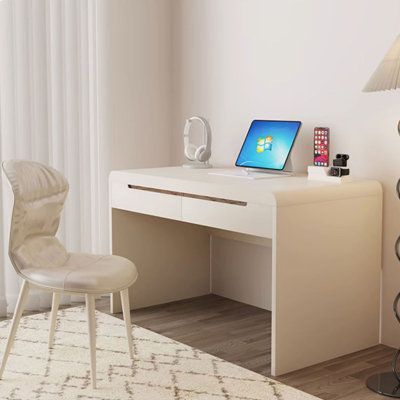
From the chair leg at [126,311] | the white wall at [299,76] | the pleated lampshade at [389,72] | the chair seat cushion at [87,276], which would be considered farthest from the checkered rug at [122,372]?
the pleated lampshade at [389,72]

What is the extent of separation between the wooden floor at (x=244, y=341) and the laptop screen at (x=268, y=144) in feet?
2.49

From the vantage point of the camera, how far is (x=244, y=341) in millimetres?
3170

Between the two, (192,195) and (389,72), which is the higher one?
(389,72)

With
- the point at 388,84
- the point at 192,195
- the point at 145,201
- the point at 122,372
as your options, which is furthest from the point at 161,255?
the point at 388,84

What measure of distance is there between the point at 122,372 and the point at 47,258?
527 millimetres

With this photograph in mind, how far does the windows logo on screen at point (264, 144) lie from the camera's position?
335 centimetres

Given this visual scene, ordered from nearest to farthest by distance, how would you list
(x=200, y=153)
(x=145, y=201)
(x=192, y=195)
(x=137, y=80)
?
1. (x=192, y=195)
2. (x=145, y=201)
3. (x=200, y=153)
4. (x=137, y=80)

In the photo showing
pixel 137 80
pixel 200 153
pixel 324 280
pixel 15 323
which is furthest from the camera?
pixel 137 80

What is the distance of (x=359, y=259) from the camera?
2.98 meters

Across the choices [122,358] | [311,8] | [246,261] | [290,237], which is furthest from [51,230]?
[311,8]

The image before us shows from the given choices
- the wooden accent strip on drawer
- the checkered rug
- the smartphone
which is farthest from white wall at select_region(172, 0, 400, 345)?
the checkered rug

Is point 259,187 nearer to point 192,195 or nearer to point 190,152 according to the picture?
point 192,195

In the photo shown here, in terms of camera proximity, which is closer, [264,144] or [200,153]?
[264,144]

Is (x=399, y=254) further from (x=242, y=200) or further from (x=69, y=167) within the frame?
(x=69, y=167)
